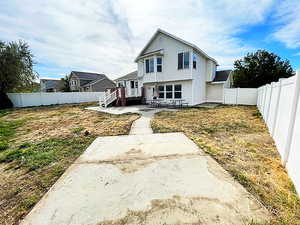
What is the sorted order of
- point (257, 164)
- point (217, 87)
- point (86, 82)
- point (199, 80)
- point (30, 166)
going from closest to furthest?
1. point (257, 164)
2. point (30, 166)
3. point (199, 80)
4. point (217, 87)
5. point (86, 82)

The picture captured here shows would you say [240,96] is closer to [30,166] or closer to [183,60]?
[183,60]

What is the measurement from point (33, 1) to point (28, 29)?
15.6 feet

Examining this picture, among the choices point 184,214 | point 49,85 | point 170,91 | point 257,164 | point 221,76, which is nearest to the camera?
point 184,214

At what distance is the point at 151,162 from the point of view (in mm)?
3266

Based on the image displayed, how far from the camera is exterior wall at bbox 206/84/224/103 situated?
54.2ft

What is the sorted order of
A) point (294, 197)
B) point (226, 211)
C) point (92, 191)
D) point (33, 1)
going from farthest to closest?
1. point (33, 1)
2. point (92, 191)
3. point (294, 197)
4. point (226, 211)

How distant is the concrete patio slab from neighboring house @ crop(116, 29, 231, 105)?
1131 cm

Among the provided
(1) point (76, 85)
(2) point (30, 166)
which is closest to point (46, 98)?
(1) point (76, 85)

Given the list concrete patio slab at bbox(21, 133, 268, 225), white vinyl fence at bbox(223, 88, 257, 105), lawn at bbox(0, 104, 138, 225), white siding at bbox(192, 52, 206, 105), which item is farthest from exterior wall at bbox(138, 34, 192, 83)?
concrete patio slab at bbox(21, 133, 268, 225)

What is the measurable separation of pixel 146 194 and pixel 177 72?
1303 centimetres

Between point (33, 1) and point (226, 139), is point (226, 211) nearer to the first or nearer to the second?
point (226, 139)

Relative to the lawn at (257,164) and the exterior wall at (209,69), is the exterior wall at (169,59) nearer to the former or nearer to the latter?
the exterior wall at (209,69)

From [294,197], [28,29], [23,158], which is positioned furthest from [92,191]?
[28,29]

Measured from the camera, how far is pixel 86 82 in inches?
1340
